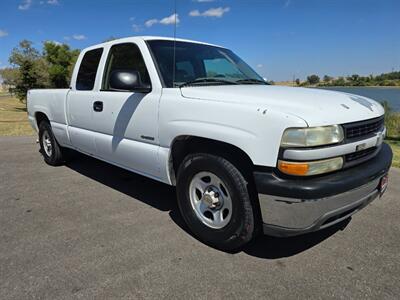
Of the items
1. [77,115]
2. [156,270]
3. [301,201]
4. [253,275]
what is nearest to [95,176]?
[77,115]

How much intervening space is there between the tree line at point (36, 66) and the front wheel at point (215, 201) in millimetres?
17028

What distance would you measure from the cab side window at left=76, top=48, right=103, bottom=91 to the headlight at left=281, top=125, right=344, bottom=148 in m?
3.05

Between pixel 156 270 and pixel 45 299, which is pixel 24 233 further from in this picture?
pixel 156 270

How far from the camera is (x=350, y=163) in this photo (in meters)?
2.67

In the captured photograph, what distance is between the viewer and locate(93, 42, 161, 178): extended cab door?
348 centimetres

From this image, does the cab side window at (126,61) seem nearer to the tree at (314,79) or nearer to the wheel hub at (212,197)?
the wheel hub at (212,197)

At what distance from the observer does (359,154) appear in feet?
9.15

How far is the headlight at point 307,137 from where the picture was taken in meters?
2.39

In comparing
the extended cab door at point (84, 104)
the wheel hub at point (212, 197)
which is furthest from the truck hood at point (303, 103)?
the extended cab door at point (84, 104)

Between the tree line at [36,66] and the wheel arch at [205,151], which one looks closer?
the wheel arch at [205,151]

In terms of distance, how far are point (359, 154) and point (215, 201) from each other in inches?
51.3

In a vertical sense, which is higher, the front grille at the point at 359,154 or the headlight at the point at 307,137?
the headlight at the point at 307,137

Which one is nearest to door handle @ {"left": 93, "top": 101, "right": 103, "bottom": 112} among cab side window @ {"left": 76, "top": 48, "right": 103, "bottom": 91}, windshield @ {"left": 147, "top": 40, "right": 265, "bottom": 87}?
cab side window @ {"left": 76, "top": 48, "right": 103, "bottom": 91}

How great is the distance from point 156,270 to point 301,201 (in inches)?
50.8
